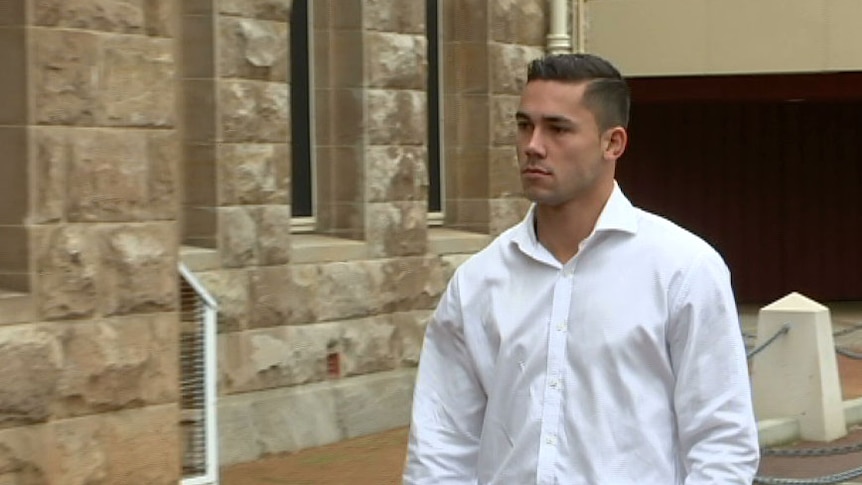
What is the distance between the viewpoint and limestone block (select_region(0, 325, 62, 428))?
28.3ft

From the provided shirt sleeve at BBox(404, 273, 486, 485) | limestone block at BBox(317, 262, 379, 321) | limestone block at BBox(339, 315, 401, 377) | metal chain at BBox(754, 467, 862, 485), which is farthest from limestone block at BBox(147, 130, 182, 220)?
shirt sleeve at BBox(404, 273, 486, 485)

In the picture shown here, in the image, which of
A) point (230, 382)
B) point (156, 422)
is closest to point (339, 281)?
point (230, 382)

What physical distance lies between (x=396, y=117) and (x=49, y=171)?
4.68m

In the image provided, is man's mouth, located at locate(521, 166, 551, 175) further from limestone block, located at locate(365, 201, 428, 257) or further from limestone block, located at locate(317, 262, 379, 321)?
limestone block, located at locate(365, 201, 428, 257)

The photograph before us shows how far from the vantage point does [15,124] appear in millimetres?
8875

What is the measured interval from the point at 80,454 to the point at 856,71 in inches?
499

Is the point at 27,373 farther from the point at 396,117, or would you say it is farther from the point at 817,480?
the point at 396,117

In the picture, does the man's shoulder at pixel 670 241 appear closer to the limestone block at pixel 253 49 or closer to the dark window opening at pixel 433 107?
the limestone block at pixel 253 49

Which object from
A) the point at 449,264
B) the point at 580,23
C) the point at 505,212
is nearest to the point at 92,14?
the point at 449,264

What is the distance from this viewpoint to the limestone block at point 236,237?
11758 millimetres

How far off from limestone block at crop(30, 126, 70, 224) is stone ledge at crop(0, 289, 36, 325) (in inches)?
13.7

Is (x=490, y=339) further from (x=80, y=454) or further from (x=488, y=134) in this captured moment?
(x=488, y=134)

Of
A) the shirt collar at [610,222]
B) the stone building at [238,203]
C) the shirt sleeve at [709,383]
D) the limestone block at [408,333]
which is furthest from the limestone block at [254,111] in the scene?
the shirt sleeve at [709,383]

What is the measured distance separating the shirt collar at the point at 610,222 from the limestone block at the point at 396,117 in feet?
→ 29.8
